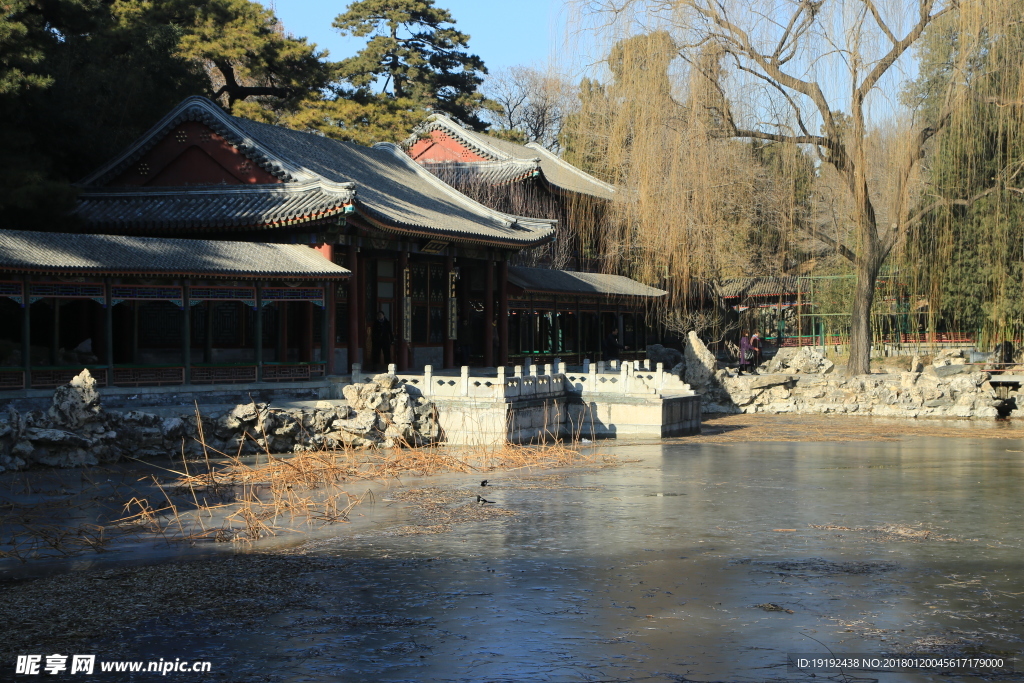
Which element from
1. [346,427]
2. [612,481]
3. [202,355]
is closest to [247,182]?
[202,355]

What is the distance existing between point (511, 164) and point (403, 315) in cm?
839

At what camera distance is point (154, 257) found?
650 inches

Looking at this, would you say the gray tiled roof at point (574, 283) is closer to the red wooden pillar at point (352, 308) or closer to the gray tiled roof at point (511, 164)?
the gray tiled roof at point (511, 164)

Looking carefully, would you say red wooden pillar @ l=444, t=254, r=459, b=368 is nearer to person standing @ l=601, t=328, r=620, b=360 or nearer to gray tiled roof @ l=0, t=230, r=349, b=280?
gray tiled roof @ l=0, t=230, r=349, b=280

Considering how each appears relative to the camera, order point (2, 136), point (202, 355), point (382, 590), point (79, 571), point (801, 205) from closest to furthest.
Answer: point (382, 590) → point (79, 571) → point (2, 136) → point (202, 355) → point (801, 205)

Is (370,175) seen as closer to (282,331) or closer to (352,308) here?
(352,308)

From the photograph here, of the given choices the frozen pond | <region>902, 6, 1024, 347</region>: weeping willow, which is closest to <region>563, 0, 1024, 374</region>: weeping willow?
<region>902, 6, 1024, 347</region>: weeping willow

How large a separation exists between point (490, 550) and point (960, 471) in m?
8.07

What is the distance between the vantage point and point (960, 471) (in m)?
14.0

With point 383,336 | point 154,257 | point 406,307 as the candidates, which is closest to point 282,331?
point 383,336

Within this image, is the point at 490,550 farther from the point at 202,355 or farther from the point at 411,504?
the point at 202,355

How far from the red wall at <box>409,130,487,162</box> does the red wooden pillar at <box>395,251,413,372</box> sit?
39.1 feet

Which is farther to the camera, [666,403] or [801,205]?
[801,205]

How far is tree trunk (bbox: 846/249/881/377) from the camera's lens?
22484mm
